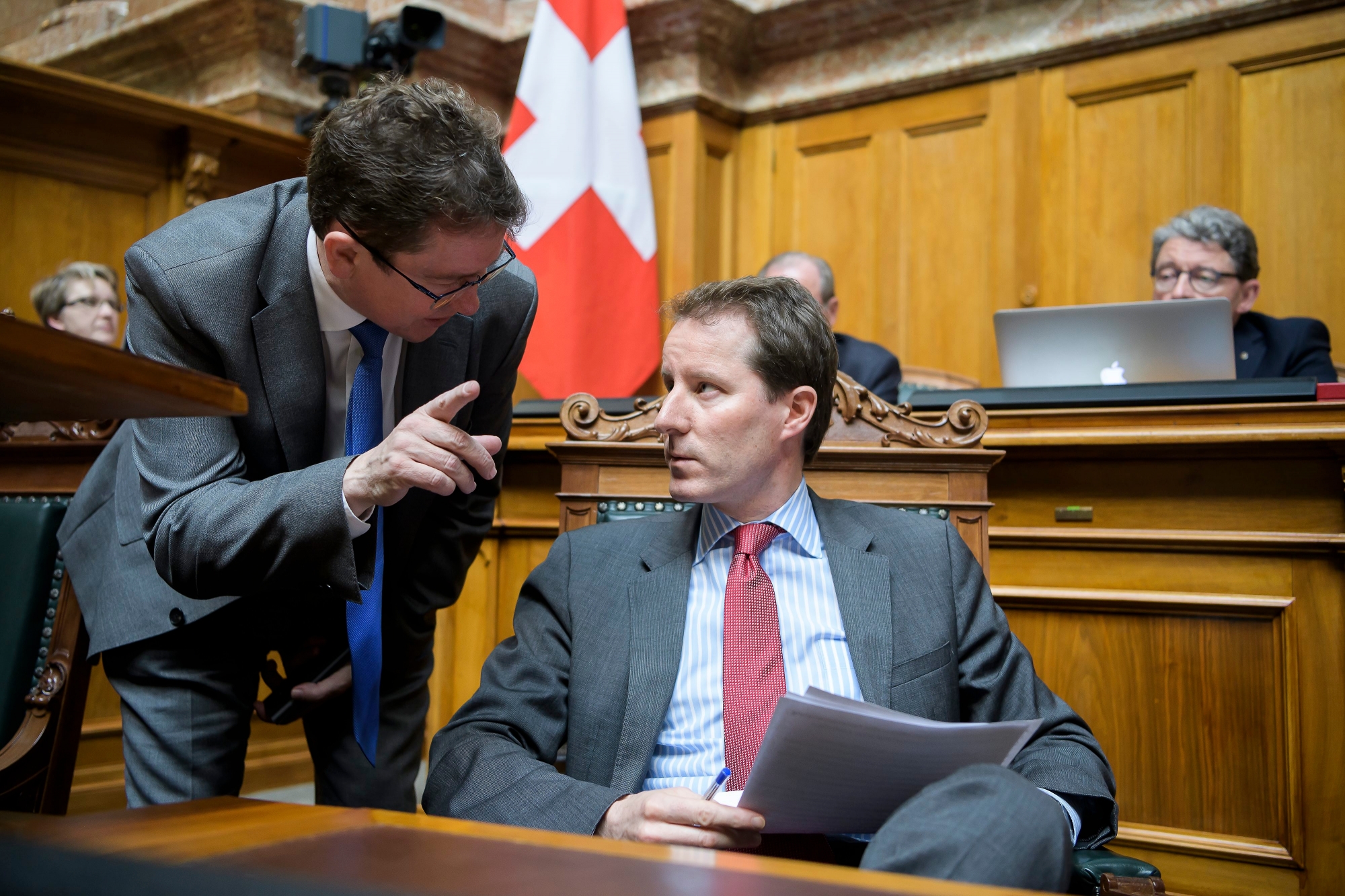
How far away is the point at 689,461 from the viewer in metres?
1.50

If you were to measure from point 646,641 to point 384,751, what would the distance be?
46 centimetres

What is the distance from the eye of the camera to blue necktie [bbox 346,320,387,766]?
55.2 inches

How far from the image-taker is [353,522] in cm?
125

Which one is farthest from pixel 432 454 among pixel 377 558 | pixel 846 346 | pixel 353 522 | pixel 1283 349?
pixel 1283 349

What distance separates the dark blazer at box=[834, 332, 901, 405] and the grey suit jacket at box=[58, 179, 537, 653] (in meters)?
2.01

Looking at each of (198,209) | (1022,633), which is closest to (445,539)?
(198,209)

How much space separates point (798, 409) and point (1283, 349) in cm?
212

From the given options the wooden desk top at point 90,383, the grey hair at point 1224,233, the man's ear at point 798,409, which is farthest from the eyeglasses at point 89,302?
the grey hair at point 1224,233

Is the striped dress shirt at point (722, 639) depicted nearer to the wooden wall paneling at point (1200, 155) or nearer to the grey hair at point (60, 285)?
the grey hair at point (60, 285)

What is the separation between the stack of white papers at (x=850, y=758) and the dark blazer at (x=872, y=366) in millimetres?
2399

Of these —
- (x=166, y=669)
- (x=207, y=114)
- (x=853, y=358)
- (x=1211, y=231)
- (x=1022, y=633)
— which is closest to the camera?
(x=166, y=669)

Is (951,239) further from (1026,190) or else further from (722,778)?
(722,778)

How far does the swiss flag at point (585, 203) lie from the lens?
4.36 m

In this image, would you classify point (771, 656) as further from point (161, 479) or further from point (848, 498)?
Result: point (161, 479)
